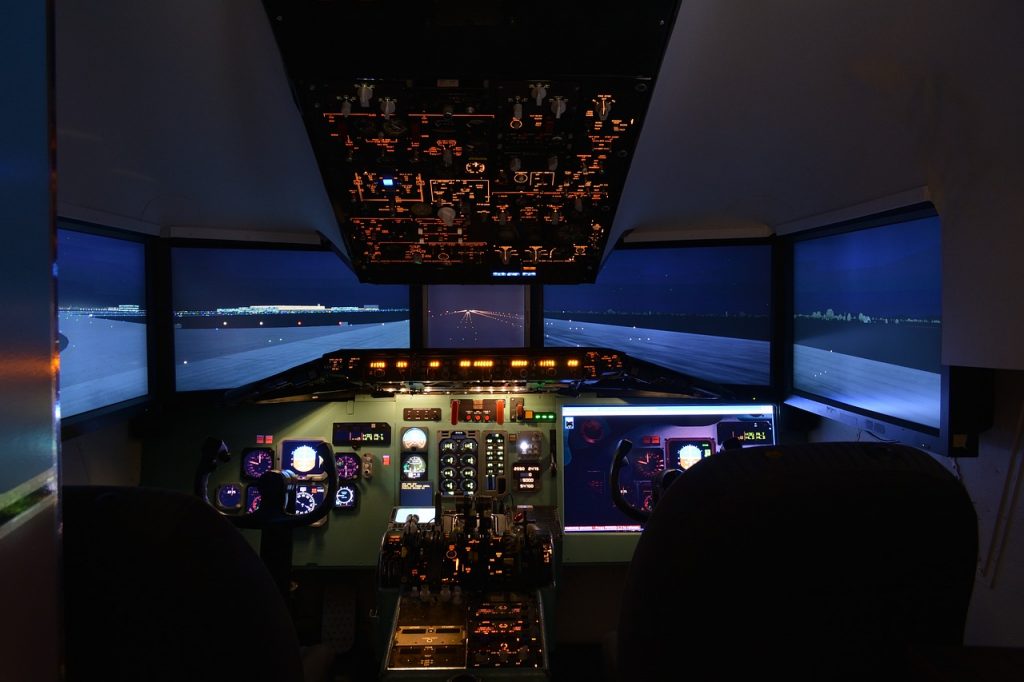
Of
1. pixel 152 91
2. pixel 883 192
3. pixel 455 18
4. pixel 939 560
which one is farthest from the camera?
pixel 883 192

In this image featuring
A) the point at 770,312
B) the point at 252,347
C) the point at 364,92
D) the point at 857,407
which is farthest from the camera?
the point at 252,347

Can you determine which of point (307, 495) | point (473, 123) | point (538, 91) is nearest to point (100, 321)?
point (307, 495)

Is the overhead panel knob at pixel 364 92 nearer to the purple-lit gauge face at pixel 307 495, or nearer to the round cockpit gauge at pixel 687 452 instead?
the purple-lit gauge face at pixel 307 495

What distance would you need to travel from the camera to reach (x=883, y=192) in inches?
77.8

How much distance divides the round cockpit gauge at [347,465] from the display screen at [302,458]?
0.26ft

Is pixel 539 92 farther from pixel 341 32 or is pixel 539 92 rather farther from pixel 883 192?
pixel 883 192

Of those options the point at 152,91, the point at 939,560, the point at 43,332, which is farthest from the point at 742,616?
the point at 152,91

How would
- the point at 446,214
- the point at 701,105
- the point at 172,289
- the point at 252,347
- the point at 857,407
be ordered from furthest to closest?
the point at 252,347
the point at 172,289
the point at 857,407
the point at 446,214
the point at 701,105

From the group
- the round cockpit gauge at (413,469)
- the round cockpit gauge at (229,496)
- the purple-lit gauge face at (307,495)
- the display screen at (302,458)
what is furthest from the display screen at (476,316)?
the round cockpit gauge at (229,496)

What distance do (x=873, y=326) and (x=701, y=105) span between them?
50.7 inches

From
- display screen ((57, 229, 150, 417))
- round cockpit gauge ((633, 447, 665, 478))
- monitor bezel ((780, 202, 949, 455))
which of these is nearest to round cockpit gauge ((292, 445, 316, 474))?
display screen ((57, 229, 150, 417))

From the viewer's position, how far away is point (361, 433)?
271 cm

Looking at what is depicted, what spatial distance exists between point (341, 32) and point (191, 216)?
1.72 m

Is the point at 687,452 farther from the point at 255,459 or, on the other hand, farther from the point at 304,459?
the point at 255,459
